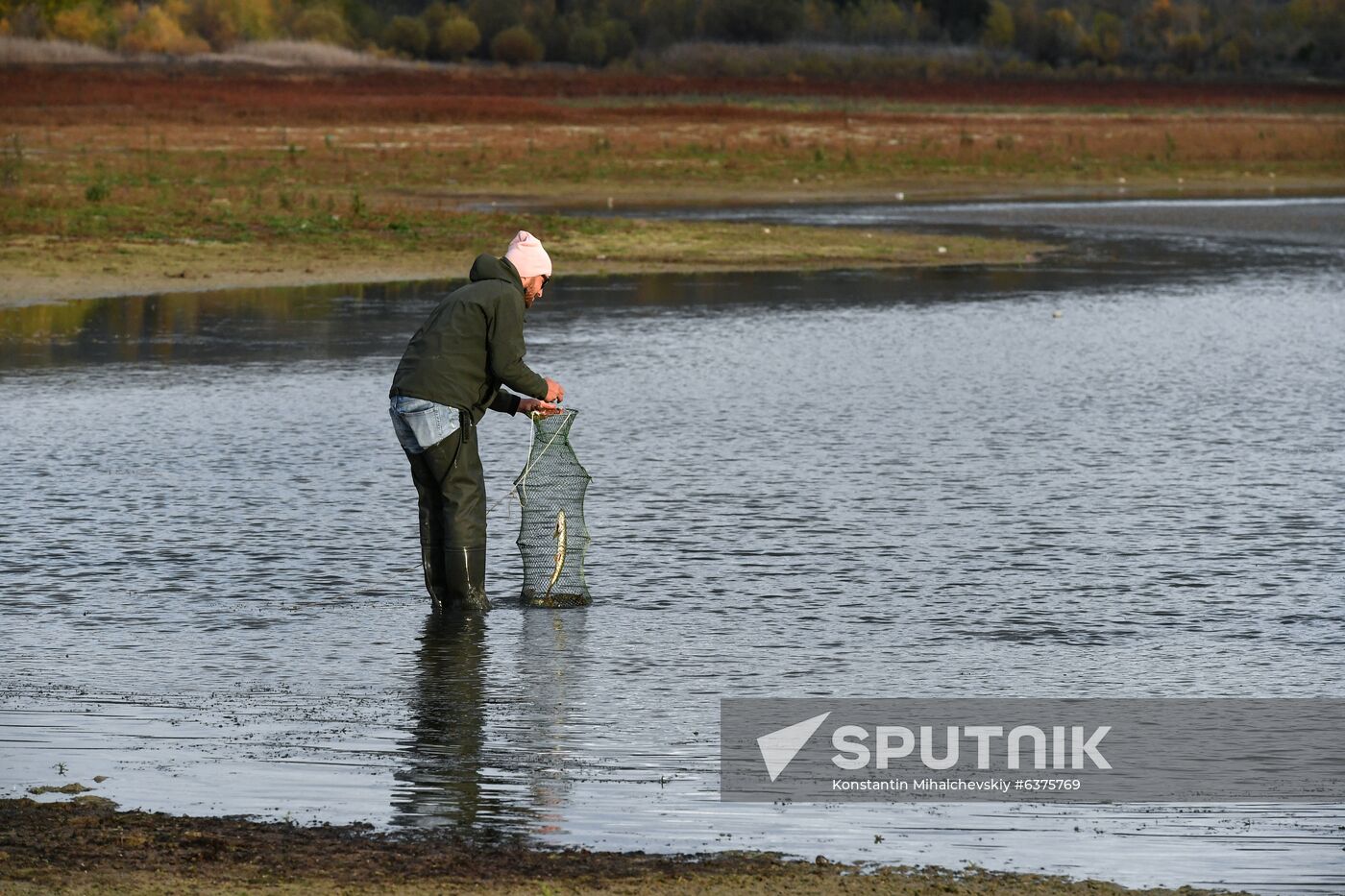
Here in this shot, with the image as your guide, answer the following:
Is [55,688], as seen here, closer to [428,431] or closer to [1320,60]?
[428,431]

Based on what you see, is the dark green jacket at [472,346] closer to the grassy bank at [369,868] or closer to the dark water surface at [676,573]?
the dark water surface at [676,573]

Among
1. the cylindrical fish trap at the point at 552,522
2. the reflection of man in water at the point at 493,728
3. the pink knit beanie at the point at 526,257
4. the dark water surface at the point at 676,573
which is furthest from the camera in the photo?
the cylindrical fish trap at the point at 552,522

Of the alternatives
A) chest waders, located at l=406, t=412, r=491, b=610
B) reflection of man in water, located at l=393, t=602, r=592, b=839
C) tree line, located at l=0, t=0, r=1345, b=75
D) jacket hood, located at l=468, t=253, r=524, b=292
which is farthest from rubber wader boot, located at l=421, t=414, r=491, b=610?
tree line, located at l=0, t=0, r=1345, b=75

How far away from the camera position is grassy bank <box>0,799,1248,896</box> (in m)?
5.34

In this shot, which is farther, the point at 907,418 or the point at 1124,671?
the point at 907,418

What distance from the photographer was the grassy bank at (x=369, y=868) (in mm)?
5344

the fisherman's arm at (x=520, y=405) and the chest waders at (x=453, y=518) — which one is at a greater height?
the fisherman's arm at (x=520, y=405)

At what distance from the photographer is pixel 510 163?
4347 centimetres

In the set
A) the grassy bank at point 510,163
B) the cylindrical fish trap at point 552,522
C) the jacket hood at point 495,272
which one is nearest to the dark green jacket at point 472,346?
the jacket hood at point 495,272

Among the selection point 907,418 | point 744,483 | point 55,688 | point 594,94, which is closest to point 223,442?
point 744,483

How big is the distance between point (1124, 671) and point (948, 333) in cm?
1179

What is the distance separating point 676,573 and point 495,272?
6.28ft

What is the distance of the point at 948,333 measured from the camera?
19.5 m

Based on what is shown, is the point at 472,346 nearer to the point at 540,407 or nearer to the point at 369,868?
the point at 540,407
